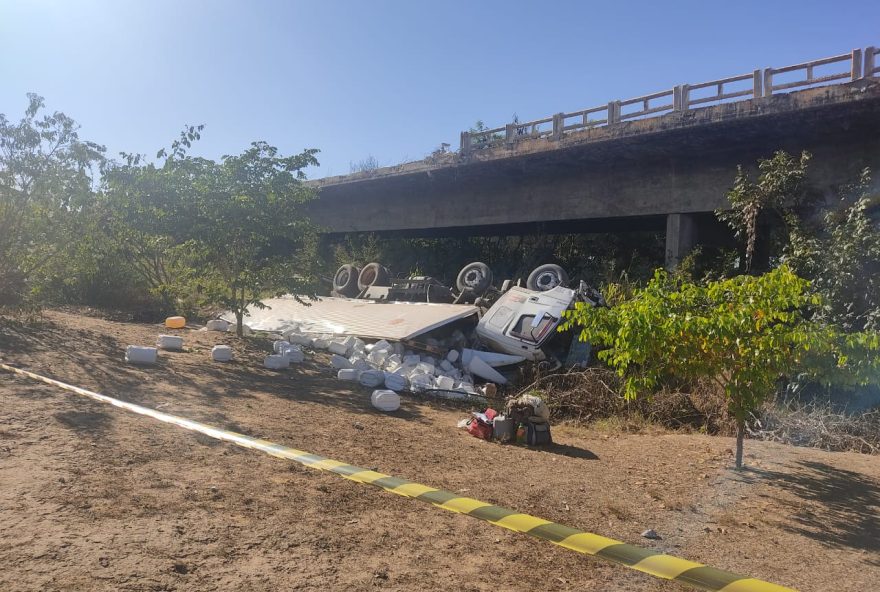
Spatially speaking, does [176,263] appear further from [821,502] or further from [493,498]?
[821,502]

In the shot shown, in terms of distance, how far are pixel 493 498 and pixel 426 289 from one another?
1220 centimetres

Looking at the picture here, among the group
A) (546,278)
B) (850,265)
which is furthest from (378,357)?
(850,265)

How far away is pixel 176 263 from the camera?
1519 cm

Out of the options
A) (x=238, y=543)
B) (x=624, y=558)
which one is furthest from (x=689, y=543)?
(x=238, y=543)

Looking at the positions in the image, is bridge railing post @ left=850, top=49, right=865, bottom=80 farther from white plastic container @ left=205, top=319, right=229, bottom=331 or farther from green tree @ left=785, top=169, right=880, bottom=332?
white plastic container @ left=205, top=319, right=229, bottom=331

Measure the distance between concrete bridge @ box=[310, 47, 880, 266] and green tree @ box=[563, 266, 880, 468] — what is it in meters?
8.85

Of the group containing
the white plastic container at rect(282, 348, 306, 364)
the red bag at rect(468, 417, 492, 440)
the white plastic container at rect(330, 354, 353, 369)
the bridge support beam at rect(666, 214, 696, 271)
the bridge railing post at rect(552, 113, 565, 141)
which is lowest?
the red bag at rect(468, 417, 492, 440)

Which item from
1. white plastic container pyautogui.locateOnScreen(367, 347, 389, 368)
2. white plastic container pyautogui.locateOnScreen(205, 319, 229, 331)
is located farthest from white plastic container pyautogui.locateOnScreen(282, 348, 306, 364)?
white plastic container pyautogui.locateOnScreen(205, 319, 229, 331)

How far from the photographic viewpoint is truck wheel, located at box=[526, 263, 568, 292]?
52.7 feet

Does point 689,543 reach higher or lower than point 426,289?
lower

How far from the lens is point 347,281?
20.9 meters

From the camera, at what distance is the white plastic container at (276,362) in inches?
425

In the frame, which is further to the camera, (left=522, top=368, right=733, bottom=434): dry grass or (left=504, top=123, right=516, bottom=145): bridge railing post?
(left=504, top=123, right=516, bottom=145): bridge railing post

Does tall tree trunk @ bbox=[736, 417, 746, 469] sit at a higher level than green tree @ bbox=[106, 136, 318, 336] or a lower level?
lower
